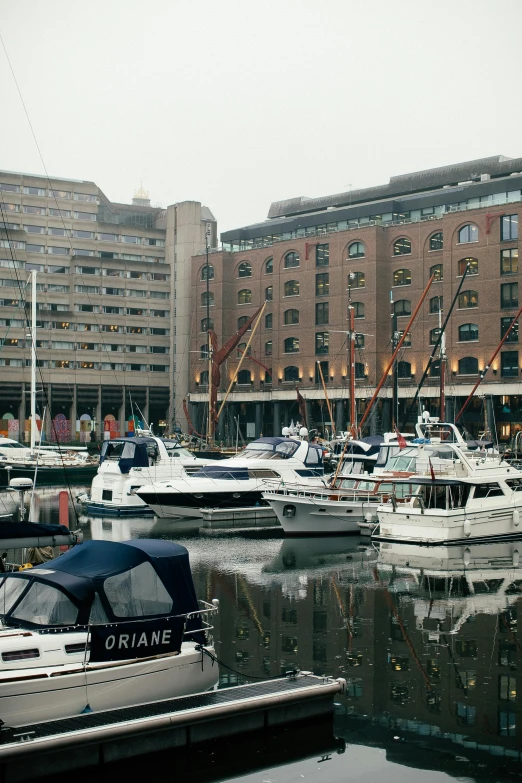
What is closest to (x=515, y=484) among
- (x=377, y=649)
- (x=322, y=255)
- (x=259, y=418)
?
(x=377, y=649)

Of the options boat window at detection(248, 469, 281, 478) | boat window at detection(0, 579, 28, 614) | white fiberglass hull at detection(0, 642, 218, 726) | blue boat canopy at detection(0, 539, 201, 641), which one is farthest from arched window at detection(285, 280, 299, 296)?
white fiberglass hull at detection(0, 642, 218, 726)

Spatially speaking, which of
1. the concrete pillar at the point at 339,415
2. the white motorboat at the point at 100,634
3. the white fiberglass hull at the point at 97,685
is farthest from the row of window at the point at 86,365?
the white fiberglass hull at the point at 97,685

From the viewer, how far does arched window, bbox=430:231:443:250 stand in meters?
89.9

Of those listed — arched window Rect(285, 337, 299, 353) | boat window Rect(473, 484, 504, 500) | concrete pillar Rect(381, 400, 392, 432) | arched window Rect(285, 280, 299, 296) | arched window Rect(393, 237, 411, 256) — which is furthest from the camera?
arched window Rect(285, 280, 299, 296)

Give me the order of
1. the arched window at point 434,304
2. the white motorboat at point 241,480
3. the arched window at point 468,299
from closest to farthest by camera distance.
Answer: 1. the white motorboat at point 241,480
2. the arched window at point 468,299
3. the arched window at point 434,304

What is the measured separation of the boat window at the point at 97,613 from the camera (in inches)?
601

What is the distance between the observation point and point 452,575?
30078mm

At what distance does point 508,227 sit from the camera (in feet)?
277

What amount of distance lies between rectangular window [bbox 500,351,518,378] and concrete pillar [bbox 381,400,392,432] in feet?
41.6

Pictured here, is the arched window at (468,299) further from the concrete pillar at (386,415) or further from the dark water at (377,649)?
the dark water at (377,649)

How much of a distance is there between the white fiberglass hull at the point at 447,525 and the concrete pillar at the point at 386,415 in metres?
57.5

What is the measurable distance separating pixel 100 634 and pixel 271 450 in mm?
33698

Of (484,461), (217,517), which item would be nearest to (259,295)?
(217,517)

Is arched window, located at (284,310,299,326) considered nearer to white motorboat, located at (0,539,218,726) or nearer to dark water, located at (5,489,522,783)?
dark water, located at (5,489,522,783)
